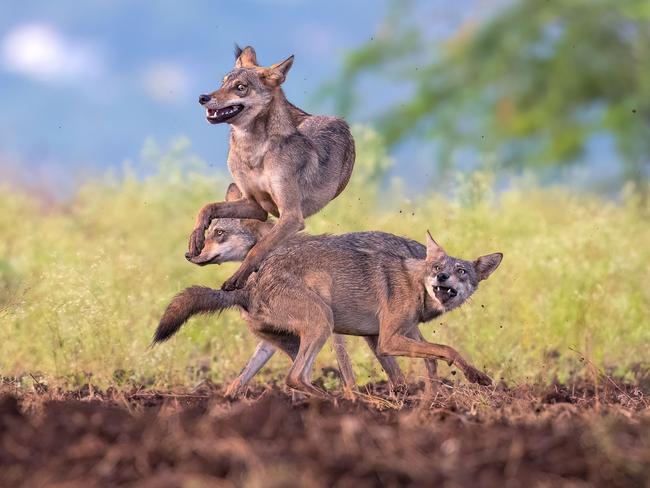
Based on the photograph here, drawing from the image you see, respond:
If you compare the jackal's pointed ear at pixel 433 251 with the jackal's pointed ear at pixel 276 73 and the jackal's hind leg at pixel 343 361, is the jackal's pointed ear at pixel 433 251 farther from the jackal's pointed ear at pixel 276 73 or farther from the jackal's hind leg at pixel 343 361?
the jackal's pointed ear at pixel 276 73

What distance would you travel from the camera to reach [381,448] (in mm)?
4594

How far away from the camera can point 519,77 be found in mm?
22562

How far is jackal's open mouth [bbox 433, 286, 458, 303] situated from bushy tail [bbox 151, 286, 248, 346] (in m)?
1.39

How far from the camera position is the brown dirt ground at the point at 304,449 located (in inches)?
168

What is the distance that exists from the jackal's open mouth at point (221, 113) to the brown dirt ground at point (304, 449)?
297 centimetres

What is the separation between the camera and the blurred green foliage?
874 inches

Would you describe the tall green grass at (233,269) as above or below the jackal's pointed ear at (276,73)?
below

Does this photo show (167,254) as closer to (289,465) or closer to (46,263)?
(46,263)

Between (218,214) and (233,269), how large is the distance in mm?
3655

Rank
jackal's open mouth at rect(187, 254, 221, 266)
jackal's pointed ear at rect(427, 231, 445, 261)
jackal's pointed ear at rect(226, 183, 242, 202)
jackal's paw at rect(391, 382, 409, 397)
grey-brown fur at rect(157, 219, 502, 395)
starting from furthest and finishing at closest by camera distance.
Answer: jackal's pointed ear at rect(226, 183, 242, 202), jackal's open mouth at rect(187, 254, 221, 266), jackal's pointed ear at rect(427, 231, 445, 261), jackal's paw at rect(391, 382, 409, 397), grey-brown fur at rect(157, 219, 502, 395)

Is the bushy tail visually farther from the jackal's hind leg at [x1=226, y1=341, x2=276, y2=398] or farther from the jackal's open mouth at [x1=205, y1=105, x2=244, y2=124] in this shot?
the jackal's open mouth at [x1=205, y1=105, x2=244, y2=124]

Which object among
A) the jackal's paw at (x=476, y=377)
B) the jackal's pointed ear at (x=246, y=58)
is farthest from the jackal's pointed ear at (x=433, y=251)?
the jackal's pointed ear at (x=246, y=58)

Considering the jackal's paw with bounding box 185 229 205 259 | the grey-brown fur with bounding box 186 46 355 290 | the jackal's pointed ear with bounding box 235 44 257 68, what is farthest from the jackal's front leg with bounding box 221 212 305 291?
the jackal's pointed ear with bounding box 235 44 257 68

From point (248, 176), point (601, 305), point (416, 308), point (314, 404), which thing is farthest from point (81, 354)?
point (601, 305)
